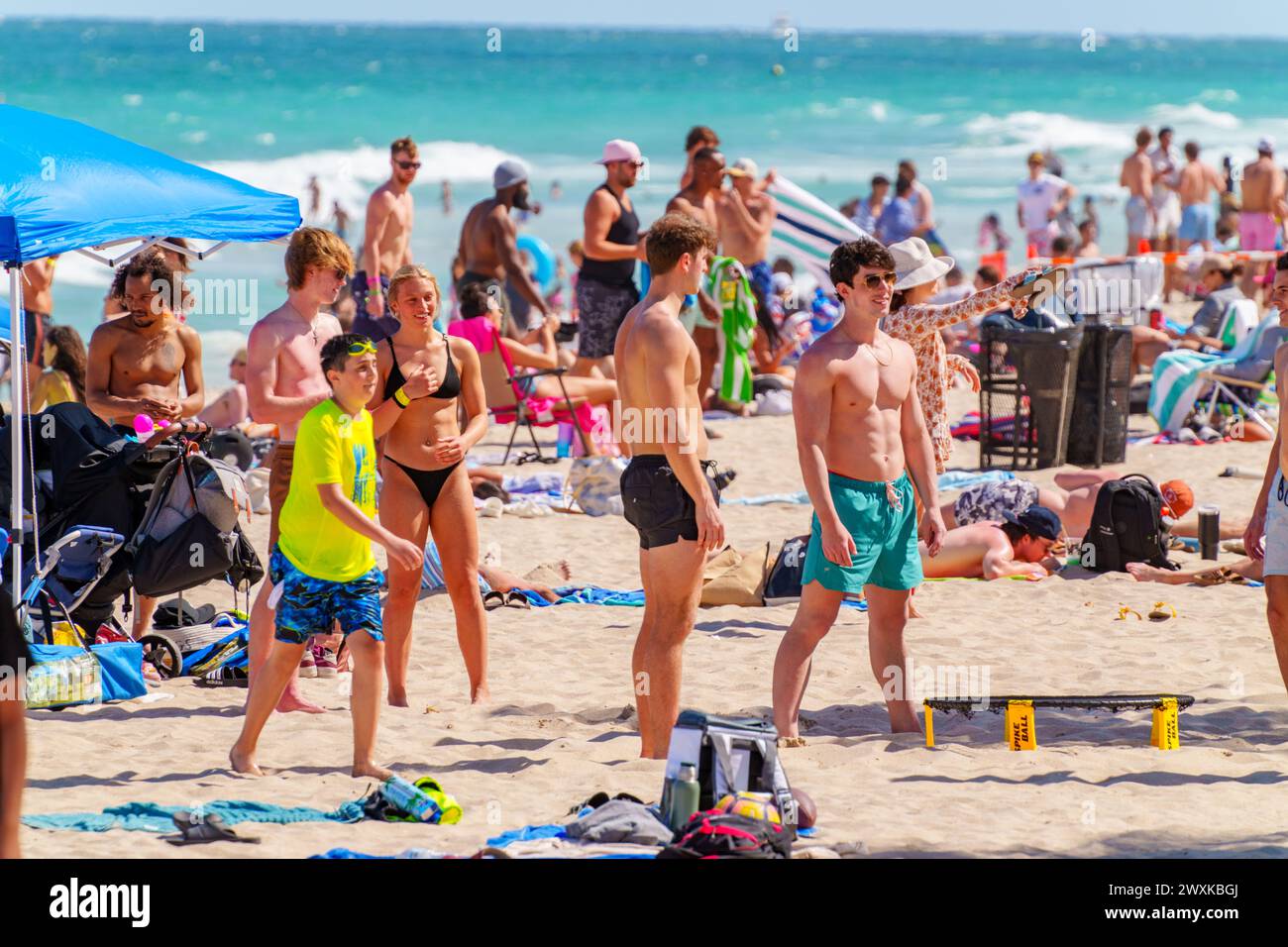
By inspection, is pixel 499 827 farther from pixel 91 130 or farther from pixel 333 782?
pixel 91 130

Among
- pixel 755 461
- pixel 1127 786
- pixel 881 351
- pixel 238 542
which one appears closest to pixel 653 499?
pixel 881 351

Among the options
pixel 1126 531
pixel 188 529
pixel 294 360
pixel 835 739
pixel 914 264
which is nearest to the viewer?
pixel 835 739

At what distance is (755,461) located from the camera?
426 inches

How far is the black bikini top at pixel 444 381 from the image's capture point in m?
5.52

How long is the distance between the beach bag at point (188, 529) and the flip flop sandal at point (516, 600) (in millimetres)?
1489

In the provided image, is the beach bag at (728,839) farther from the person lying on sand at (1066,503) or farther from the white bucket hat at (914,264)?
the person lying on sand at (1066,503)

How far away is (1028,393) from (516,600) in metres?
4.23

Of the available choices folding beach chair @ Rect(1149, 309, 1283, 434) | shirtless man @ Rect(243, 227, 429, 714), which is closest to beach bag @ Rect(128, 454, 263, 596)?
shirtless man @ Rect(243, 227, 429, 714)

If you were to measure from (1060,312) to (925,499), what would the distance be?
7.42 m

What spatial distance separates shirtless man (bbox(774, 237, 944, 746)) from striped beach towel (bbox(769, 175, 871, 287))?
8.19m

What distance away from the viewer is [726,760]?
4.23 metres

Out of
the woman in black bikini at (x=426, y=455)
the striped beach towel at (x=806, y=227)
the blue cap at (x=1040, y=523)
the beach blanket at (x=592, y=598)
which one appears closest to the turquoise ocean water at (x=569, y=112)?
the striped beach towel at (x=806, y=227)

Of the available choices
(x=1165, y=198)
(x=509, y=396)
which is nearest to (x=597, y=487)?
(x=509, y=396)

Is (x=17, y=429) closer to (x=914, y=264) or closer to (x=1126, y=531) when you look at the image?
(x=914, y=264)
